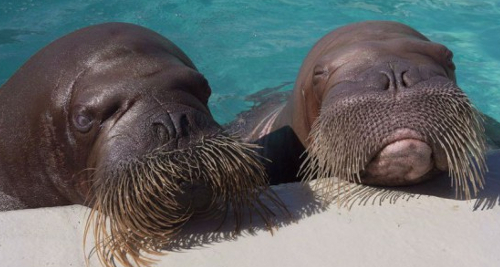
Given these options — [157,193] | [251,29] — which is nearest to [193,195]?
[157,193]

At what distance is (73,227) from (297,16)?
1054 centimetres

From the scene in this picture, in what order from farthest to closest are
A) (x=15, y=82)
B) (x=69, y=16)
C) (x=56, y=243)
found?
(x=69, y=16) < (x=15, y=82) < (x=56, y=243)

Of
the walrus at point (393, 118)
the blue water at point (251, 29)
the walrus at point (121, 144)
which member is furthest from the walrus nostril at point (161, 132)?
the blue water at point (251, 29)

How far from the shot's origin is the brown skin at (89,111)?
4148 millimetres

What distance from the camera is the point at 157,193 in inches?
153

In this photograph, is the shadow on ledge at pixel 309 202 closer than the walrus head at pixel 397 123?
Yes

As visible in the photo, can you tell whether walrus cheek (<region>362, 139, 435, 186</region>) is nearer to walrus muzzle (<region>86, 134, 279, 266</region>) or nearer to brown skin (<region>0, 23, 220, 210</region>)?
walrus muzzle (<region>86, 134, 279, 266</region>)

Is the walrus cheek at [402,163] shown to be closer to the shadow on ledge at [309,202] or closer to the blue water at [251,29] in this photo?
the shadow on ledge at [309,202]

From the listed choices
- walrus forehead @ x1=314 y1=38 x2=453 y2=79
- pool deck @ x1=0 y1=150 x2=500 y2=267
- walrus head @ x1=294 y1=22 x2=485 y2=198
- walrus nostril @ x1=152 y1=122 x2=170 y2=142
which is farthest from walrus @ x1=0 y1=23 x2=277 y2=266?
walrus forehead @ x1=314 y1=38 x2=453 y2=79

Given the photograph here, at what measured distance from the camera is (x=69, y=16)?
13008 millimetres

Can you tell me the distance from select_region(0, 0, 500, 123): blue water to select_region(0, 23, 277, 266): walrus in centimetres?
515

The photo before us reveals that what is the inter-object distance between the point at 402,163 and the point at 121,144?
5.83ft

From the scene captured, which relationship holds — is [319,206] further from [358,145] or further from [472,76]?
[472,76]

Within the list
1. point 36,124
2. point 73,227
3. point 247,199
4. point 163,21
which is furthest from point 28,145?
point 163,21
